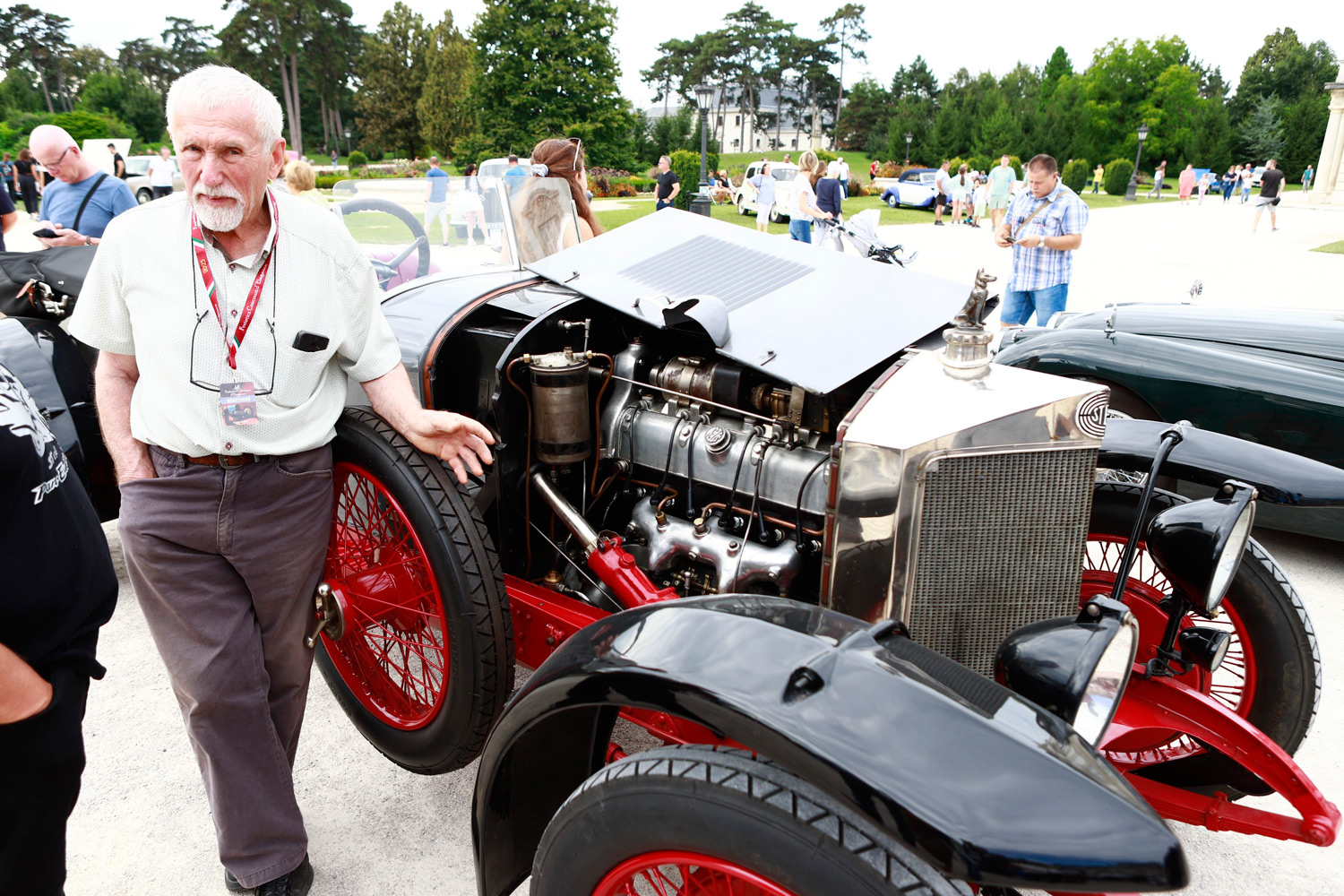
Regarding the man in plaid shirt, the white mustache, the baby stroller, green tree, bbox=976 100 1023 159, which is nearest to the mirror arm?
the white mustache

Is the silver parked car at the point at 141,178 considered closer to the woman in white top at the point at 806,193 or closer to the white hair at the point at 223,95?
the woman in white top at the point at 806,193

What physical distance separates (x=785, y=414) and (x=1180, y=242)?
59.5 feet

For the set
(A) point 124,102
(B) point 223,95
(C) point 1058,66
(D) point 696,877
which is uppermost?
(C) point 1058,66

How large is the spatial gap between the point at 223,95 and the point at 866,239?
17.2 feet

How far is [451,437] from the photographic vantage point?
6.97 ft

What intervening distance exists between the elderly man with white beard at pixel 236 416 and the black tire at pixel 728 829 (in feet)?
3.32

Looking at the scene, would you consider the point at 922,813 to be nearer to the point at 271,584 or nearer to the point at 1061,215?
the point at 271,584

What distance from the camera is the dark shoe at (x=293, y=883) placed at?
2045 mm

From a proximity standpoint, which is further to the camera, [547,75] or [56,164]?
[547,75]

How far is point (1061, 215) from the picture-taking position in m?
6.24

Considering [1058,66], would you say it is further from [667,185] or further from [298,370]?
[298,370]

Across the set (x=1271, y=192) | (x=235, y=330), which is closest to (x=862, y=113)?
(x=1271, y=192)

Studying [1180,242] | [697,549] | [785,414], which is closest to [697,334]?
[785,414]

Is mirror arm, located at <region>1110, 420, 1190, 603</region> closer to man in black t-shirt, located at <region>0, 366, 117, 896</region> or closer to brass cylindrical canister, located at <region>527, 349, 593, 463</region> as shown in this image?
brass cylindrical canister, located at <region>527, 349, 593, 463</region>
